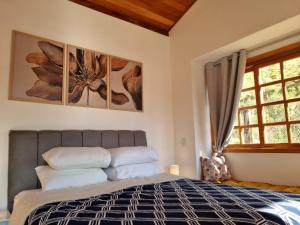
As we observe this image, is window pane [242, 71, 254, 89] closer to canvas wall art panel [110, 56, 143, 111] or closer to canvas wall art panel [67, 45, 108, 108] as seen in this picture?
canvas wall art panel [110, 56, 143, 111]

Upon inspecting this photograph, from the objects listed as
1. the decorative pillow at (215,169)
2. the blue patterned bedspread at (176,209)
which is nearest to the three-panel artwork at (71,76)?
the decorative pillow at (215,169)

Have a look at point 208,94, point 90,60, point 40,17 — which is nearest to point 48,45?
point 40,17

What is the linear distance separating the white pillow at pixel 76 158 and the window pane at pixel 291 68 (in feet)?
7.37

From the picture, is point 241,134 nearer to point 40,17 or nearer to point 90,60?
point 90,60

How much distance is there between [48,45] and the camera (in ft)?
7.91

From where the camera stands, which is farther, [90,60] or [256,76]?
[256,76]

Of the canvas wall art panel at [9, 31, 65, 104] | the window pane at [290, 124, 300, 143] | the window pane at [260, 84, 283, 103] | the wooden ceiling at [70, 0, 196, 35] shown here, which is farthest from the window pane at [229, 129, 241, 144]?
the canvas wall art panel at [9, 31, 65, 104]

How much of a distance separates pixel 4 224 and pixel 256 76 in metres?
3.11

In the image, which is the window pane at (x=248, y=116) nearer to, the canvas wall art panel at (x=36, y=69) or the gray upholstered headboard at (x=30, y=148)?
the gray upholstered headboard at (x=30, y=148)

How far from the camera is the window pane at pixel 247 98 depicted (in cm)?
290

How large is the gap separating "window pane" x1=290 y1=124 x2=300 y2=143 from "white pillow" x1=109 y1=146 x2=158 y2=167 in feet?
5.16

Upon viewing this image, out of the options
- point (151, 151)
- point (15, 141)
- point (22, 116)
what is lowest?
point (151, 151)

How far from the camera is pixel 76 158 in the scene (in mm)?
1997

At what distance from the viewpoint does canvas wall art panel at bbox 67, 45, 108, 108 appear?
2.52 metres
